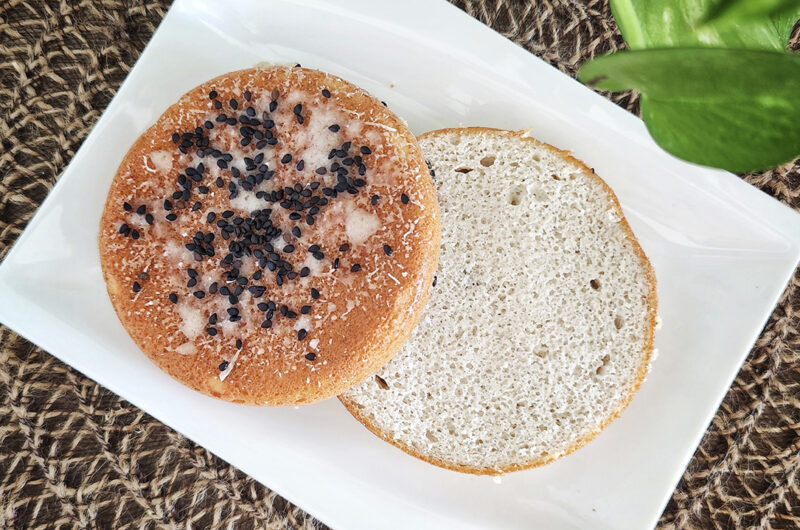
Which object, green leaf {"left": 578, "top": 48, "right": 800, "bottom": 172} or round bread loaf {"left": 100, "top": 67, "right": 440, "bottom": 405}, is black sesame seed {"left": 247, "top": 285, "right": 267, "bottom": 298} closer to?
round bread loaf {"left": 100, "top": 67, "right": 440, "bottom": 405}

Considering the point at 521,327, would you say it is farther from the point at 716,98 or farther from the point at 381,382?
the point at 716,98

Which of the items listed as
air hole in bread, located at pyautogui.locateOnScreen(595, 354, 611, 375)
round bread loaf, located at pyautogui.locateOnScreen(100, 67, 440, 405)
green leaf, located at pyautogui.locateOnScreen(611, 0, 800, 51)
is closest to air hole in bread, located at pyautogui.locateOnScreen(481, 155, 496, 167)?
round bread loaf, located at pyautogui.locateOnScreen(100, 67, 440, 405)

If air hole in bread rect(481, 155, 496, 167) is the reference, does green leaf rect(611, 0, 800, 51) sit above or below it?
above

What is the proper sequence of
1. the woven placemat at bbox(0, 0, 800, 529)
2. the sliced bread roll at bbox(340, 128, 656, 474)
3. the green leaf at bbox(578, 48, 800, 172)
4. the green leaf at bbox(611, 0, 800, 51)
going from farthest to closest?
the woven placemat at bbox(0, 0, 800, 529) → the sliced bread roll at bbox(340, 128, 656, 474) → the green leaf at bbox(611, 0, 800, 51) → the green leaf at bbox(578, 48, 800, 172)

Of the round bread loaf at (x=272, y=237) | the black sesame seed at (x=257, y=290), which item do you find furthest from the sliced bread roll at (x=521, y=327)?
the black sesame seed at (x=257, y=290)

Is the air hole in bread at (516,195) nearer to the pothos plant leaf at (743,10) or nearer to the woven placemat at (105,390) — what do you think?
the woven placemat at (105,390)

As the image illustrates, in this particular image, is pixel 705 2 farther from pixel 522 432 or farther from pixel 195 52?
pixel 195 52

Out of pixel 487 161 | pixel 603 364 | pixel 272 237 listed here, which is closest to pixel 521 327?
pixel 603 364
